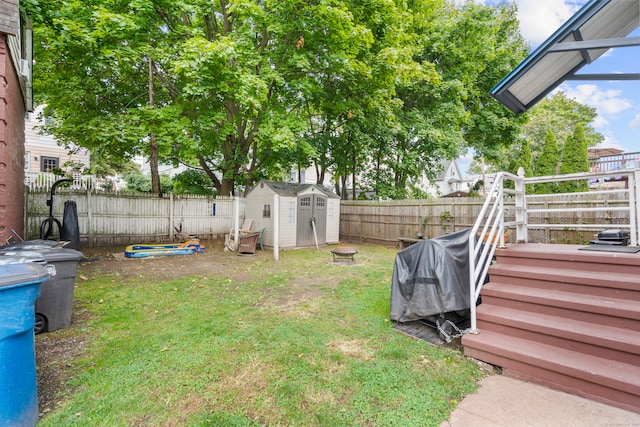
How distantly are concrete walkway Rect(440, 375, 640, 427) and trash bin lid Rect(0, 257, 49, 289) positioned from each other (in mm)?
2918

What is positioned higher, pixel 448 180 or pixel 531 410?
pixel 448 180

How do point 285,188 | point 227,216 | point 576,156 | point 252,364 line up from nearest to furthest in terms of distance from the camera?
point 252,364 → point 285,188 → point 227,216 → point 576,156

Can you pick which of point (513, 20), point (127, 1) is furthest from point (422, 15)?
point (127, 1)

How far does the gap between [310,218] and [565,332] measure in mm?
9075

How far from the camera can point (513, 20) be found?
49.6 feet

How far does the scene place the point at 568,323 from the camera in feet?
8.77

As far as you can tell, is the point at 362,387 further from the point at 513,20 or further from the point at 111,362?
the point at 513,20

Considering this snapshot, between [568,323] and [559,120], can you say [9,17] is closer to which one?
[568,323]

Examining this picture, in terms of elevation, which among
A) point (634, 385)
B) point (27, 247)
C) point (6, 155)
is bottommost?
point (634, 385)

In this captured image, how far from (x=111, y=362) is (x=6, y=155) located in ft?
13.3

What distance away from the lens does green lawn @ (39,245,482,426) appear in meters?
2.14

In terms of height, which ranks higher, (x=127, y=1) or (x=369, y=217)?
(x=127, y=1)

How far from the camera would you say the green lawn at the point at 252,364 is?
2139 millimetres

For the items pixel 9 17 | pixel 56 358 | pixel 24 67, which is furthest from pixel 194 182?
pixel 56 358
